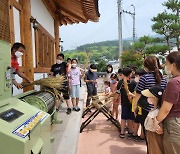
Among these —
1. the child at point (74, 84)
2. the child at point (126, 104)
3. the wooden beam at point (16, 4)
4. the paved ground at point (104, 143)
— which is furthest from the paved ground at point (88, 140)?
the wooden beam at point (16, 4)

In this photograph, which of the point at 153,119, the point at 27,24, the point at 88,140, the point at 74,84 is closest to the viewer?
the point at 153,119

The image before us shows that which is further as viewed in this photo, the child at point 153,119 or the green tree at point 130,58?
the green tree at point 130,58

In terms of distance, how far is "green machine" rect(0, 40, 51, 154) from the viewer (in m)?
1.52

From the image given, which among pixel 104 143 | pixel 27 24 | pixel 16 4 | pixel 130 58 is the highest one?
pixel 16 4

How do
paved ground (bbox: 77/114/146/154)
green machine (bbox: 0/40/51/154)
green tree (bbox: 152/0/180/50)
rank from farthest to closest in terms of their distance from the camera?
1. green tree (bbox: 152/0/180/50)
2. paved ground (bbox: 77/114/146/154)
3. green machine (bbox: 0/40/51/154)

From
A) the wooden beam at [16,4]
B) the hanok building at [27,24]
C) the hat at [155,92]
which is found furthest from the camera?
the wooden beam at [16,4]

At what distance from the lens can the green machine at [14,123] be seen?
4.97ft

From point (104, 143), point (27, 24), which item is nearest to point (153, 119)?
point (104, 143)

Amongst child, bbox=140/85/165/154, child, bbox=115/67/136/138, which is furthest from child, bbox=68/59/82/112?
child, bbox=140/85/165/154

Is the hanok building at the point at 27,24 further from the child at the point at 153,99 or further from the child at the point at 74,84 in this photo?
the child at the point at 153,99

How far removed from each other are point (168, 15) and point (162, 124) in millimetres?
18364

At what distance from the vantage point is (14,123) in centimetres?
Answer: 170

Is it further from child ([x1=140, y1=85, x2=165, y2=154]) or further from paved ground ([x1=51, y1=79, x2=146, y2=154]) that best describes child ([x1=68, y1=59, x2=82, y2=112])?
child ([x1=140, y1=85, x2=165, y2=154])

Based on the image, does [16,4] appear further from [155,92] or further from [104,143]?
[155,92]
